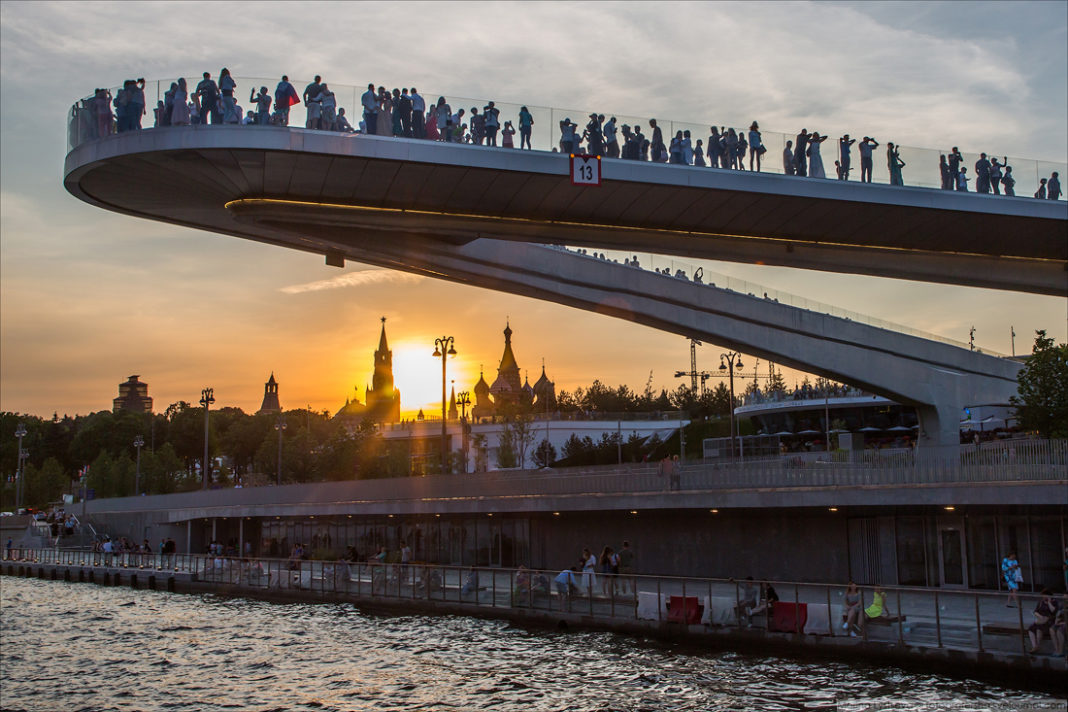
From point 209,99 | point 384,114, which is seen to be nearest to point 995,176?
point 384,114

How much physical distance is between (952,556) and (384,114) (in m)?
21.0

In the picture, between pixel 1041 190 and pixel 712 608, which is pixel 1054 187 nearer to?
pixel 1041 190

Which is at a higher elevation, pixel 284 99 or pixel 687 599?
pixel 284 99

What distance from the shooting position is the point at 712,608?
21859mm

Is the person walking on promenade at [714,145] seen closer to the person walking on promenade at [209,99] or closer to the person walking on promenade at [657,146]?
the person walking on promenade at [657,146]

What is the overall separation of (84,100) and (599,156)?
17224mm

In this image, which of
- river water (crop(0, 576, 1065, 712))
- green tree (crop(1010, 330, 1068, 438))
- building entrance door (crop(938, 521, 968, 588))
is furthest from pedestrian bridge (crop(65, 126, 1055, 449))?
river water (crop(0, 576, 1065, 712))

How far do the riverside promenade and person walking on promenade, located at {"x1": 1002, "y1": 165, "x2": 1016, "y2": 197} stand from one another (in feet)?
71.9

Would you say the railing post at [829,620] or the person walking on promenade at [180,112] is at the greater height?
the person walking on promenade at [180,112]

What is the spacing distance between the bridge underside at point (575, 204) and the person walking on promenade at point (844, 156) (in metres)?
0.43

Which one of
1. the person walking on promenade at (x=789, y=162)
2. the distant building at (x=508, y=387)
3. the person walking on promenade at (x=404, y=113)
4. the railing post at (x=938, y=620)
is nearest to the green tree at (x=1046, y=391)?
the person walking on promenade at (x=789, y=162)

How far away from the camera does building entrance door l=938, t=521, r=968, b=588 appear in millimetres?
26625

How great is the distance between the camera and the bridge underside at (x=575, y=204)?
33906 millimetres

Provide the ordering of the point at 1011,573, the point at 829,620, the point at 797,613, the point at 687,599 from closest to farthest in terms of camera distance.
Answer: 1. the point at 829,620
2. the point at 797,613
3. the point at 687,599
4. the point at 1011,573
